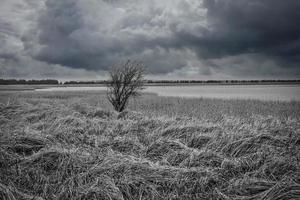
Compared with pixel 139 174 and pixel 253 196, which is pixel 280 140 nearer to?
pixel 253 196

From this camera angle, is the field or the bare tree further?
the bare tree

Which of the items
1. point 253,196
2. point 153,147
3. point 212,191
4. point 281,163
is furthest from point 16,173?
point 281,163

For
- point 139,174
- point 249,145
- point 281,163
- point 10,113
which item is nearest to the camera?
point 139,174

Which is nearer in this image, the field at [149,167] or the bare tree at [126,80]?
the field at [149,167]

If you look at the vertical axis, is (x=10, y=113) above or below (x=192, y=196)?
above

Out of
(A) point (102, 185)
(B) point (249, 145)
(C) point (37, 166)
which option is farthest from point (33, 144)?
(B) point (249, 145)

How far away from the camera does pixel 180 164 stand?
416 centimetres

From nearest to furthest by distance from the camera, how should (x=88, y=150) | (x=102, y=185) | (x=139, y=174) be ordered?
1. (x=102, y=185)
2. (x=139, y=174)
3. (x=88, y=150)

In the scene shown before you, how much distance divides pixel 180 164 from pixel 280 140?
290 cm

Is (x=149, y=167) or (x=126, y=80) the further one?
(x=126, y=80)

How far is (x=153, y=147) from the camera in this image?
198 inches

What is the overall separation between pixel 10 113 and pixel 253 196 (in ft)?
26.4

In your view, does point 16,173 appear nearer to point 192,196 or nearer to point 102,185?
point 102,185

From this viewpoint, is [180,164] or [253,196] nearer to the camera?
[253,196]
